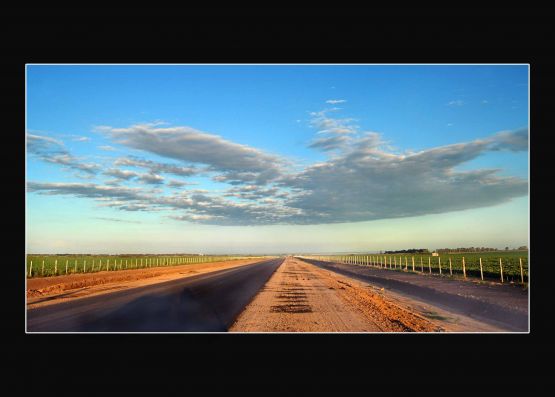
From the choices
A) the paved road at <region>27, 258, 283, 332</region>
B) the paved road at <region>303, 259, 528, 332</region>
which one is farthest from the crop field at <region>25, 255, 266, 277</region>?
the paved road at <region>303, 259, 528, 332</region>

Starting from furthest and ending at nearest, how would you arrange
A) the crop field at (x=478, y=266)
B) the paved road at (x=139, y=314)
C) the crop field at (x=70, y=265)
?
the crop field at (x=70, y=265)
the crop field at (x=478, y=266)
the paved road at (x=139, y=314)

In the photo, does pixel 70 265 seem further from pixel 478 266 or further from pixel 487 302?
pixel 487 302

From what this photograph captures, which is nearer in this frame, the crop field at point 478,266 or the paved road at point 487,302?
the paved road at point 487,302

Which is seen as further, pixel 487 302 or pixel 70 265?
pixel 70 265

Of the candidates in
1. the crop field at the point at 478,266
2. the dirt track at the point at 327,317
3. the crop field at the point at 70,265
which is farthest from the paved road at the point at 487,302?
the crop field at the point at 70,265

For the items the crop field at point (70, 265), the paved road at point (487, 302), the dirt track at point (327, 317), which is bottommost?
the crop field at point (70, 265)

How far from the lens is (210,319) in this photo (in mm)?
13953

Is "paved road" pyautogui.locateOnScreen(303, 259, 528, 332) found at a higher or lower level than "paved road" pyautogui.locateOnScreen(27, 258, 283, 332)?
lower

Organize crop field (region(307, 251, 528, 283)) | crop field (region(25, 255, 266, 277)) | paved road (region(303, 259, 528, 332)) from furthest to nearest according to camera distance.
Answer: crop field (region(25, 255, 266, 277)) → crop field (region(307, 251, 528, 283)) → paved road (region(303, 259, 528, 332))

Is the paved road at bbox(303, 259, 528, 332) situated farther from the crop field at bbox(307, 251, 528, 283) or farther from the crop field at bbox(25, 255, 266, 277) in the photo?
the crop field at bbox(25, 255, 266, 277)

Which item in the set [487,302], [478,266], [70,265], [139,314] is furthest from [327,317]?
[70,265]

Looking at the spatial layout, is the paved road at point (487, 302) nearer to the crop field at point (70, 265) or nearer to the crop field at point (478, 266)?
the crop field at point (478, 266)
